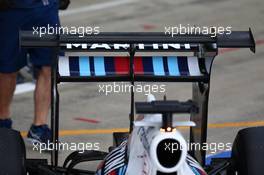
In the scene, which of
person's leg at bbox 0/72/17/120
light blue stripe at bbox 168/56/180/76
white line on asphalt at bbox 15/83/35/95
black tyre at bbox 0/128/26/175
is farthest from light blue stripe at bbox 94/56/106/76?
white line on asphalt at bbox 15/83/35/95

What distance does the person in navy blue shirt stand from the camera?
248 inches

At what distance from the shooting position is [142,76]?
4598mm

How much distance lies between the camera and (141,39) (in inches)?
175

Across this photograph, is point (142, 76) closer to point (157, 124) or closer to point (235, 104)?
point (157, 124)

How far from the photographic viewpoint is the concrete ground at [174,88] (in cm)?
701

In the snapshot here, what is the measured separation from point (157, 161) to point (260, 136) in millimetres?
1112

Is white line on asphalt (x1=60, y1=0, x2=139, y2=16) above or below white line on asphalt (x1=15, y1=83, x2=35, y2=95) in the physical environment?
above

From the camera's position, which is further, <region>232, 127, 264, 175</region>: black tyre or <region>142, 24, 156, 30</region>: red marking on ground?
<region>142, 24, 156, 30</region>: red marking on ground

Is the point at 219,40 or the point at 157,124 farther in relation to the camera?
the point at 219,40

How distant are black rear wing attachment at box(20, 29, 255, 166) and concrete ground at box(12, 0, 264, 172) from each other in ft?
5.16

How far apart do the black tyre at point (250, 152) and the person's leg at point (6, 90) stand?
233cm

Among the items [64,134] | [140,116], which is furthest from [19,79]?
[140,116]

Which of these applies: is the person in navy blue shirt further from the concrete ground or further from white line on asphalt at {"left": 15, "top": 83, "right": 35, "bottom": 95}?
white line on asphalt at {"left": 15, "top": 83, "right": 35, "bottom": 95}

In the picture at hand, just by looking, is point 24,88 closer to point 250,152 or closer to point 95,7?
point 95,7
